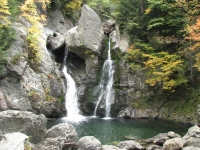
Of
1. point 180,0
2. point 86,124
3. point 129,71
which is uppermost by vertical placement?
point 180,0

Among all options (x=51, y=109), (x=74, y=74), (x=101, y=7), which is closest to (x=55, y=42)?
(x=74, y=74)

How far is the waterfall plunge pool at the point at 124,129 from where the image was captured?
560 inches

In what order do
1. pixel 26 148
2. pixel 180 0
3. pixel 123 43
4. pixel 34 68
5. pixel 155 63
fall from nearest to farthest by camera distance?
pixel 26 148 < pixel 180 0 < pixel 155 63 < pixel 34 68 < pixel 123 43

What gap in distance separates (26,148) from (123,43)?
17506 mm

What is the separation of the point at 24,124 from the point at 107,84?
14.7 m

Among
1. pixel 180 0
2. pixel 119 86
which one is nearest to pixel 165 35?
pixel 180 0

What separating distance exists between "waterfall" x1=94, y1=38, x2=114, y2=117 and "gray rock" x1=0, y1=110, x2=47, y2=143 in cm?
1295

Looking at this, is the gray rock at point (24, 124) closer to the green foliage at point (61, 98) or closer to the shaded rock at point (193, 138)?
the shaded rock at point (193, 138)

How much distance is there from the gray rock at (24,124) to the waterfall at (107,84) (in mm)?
12946

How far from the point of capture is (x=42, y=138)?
9.22m

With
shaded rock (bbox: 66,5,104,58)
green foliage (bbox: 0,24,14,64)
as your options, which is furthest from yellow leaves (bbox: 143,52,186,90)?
green foliage (bbox: 0,24,14,64)

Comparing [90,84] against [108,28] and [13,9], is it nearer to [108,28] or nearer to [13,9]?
[108,28]

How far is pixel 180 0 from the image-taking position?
16.5 metres

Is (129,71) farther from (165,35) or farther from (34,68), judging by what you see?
(34,68)
